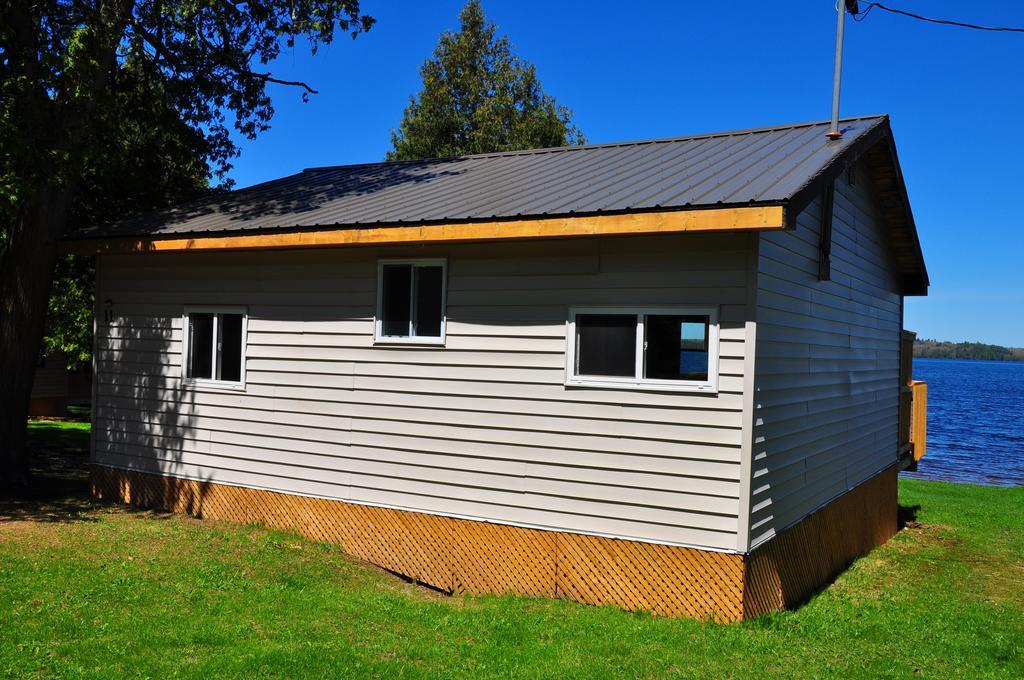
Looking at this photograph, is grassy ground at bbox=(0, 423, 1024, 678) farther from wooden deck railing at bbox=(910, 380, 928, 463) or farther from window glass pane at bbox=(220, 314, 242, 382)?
wooden deck railing at bbox=(910, 380, 928, 463)

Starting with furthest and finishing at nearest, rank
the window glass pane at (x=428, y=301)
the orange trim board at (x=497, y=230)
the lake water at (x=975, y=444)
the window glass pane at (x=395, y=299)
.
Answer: the lake water at (x=975, y=444)
the window glass pane at (x=395, y=299)
the window glass pane at (x=428, y=301)
the orange trim board at (x=497, y=230)

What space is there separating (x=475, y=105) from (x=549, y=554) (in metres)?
27.7

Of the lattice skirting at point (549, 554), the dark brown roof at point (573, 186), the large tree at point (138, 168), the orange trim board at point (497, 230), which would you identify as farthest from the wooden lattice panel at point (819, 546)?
the large tree at point (138, 168)

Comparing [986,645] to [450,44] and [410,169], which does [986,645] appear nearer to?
[410,169]

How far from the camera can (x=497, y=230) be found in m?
7.61

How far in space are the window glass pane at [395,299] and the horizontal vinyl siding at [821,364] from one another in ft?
11.7

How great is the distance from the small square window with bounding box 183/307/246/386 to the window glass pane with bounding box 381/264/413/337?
6.58 feet

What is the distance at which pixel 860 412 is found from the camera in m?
10.7

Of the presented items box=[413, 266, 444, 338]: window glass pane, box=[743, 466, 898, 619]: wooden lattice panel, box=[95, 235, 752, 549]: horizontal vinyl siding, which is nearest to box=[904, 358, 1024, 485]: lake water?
box=[743, 466, 898, 619]: wooden lattice panel

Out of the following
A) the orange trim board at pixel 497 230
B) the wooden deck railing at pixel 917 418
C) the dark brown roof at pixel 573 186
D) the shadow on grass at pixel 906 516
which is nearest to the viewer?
the orange trim board at pixel 497 230

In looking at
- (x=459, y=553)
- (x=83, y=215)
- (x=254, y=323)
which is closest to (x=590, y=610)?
(x=459, y=553)

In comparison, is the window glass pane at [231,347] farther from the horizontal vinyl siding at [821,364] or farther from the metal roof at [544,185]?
the horizontal vinyl siding at [821,364]

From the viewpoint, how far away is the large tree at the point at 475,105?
31.0 m

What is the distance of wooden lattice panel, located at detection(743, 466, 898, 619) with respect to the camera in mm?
7410
